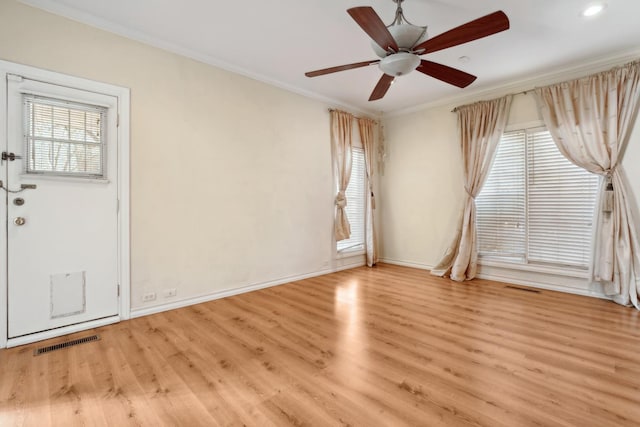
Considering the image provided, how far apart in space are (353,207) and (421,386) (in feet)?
12.5

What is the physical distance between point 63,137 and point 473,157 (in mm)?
5220

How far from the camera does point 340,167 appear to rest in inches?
204

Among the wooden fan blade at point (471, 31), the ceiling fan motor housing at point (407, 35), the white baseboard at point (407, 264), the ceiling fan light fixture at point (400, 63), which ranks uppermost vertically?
the ceiling fan motor housing at point (407, 35)

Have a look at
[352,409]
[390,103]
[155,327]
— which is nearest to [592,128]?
[390,103]

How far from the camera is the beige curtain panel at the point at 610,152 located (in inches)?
134

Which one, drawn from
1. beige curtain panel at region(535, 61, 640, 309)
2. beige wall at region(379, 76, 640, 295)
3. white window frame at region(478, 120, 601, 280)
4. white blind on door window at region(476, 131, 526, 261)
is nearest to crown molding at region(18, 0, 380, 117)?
beige wall at region(379, 76, 640, 295)

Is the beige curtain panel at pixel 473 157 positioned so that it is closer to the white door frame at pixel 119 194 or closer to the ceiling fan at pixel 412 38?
the ceiling fan at pixel 412 38

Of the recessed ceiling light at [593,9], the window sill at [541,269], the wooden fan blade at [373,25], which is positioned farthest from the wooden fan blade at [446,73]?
the window sill at [541,269]

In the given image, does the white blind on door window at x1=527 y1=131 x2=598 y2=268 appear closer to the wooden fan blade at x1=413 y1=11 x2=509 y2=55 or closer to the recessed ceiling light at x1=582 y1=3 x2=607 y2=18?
the recessed ceiling light at x1=582 y1=3 x2=607 y2=18

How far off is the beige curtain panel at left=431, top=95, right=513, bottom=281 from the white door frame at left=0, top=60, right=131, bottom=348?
4484 millimetres

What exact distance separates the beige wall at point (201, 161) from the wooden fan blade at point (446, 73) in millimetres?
2327

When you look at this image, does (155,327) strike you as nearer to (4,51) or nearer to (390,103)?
(4,51)

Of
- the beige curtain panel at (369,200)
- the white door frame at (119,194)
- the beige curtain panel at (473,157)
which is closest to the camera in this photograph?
the white door frame at (119,194)

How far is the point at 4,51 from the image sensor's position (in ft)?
8.07
